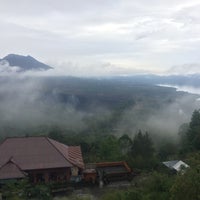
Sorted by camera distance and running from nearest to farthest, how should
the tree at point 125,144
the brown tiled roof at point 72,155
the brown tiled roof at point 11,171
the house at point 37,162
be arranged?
the brown tiled roof at point 11,171
the house at point 37,162
the brown tiled roof at point 72,155
the tree at point 125,144

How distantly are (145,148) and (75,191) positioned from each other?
7.76 m

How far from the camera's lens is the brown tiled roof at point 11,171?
76.3ft

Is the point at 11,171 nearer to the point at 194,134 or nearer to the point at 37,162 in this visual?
the point at 37,162

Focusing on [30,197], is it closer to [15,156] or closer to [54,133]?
[15,156]

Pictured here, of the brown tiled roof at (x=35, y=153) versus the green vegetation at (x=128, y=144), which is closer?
the green vegetation at (x=128, y=144)

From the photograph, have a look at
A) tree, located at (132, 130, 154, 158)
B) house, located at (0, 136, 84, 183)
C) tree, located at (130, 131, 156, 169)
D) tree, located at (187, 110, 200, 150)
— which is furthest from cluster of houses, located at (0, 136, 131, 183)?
tree, located at (187, 110, 200, 150)

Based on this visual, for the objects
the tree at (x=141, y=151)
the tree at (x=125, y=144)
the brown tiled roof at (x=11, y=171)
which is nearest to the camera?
the brown tiled roof at (x=11, y=171)

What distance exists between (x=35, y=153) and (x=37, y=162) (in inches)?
34.6

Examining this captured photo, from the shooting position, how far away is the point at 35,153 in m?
25.5

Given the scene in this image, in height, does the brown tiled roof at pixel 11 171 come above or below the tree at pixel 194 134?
below

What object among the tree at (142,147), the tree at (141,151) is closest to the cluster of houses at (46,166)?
the tree at (141,151)

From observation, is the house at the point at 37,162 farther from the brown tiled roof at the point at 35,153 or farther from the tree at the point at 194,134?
the tree at the point at 194,134

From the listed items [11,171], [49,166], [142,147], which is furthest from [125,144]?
[11,171]

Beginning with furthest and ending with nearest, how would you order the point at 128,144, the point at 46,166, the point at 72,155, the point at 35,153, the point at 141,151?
the point at 128,144
the point at 141,151
the point at 72,155
the point at 35,153
the point at 46,166
